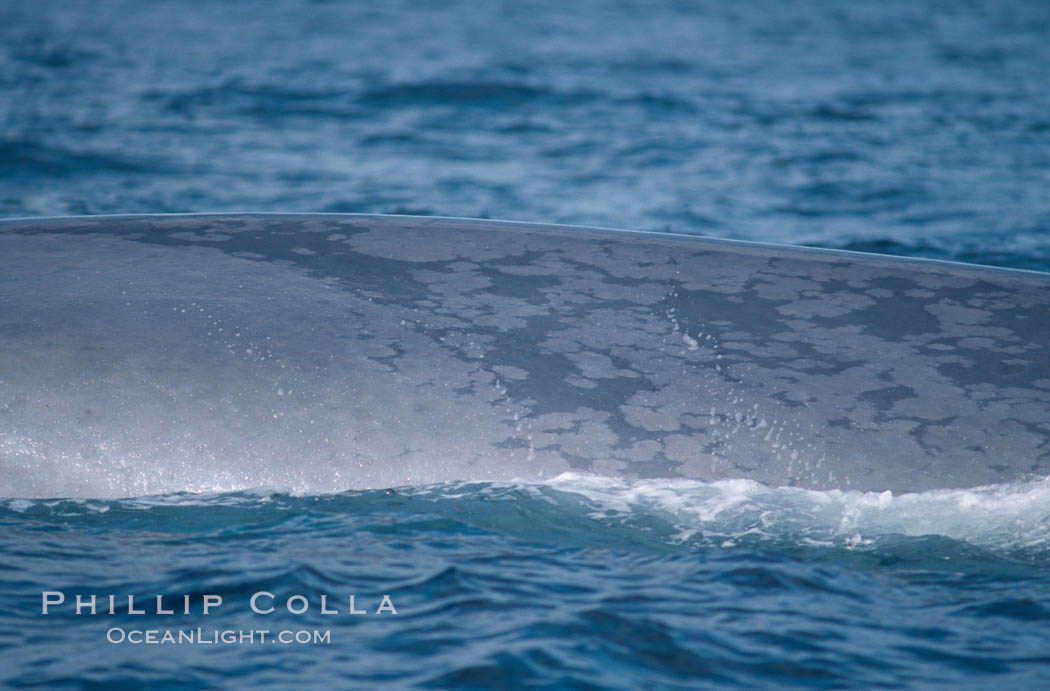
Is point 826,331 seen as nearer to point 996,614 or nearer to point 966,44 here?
point 996,614

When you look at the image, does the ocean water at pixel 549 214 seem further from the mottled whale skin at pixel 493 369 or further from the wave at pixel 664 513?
the mottled whale skin at pixel 493 369

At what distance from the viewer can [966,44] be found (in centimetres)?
2289

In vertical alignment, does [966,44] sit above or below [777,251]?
above

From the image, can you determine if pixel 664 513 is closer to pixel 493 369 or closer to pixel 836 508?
pixel 836 508

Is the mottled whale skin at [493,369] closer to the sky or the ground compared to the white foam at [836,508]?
closer to the sky

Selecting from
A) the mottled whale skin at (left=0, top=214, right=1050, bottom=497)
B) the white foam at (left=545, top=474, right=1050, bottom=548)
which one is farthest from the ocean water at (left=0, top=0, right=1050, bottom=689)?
the mottled whale skin at (left=0, top=214, right=1050, bottom=497)

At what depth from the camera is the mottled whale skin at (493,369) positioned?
14.4ft

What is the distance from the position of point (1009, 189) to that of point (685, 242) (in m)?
8.27

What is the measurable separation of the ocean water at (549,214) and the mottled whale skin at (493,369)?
112mm

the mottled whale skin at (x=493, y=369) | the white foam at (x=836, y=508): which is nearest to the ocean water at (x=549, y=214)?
the white foam at (x=836, y=508)

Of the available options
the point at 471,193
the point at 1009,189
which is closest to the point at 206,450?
the point at 471,193

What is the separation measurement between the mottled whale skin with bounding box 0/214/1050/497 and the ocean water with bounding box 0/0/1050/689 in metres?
0.11

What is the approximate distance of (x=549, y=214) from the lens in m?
12.2

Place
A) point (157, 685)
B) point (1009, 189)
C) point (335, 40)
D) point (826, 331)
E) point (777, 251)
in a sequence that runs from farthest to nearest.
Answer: point (335, 40) < point (1009, 189) < point (777, 251) < point (826, 331) < point (157, 685)
